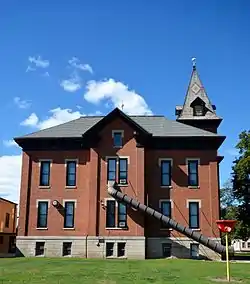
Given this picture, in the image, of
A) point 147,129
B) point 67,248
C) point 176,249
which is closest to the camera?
point 176,249

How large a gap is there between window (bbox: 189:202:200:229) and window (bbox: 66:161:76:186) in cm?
1078

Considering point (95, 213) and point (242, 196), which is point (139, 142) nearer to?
point (95, 213)

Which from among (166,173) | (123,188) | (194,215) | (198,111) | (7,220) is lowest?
(7,220)

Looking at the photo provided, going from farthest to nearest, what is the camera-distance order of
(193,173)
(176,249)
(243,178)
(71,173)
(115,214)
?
(243,178), (71,173), (193,173), (115,214), (176,249)

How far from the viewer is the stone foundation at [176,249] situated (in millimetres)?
35406

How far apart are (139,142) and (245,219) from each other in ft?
55.2

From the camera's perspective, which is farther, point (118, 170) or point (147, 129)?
point (147, 129)

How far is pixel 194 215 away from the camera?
36875mm

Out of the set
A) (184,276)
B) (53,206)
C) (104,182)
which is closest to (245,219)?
(104,182)

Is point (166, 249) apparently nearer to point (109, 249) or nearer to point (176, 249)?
point (176, 249)

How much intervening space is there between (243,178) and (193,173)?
1057 centimetres

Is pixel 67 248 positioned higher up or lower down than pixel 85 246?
lower down

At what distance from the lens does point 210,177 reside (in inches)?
1471

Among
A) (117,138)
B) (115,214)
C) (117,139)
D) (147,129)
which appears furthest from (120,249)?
(147,129)
